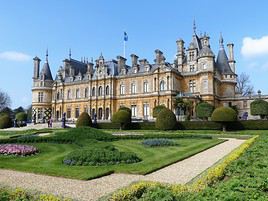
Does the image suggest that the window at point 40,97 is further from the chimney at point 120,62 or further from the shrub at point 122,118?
the shrub at point 122,118

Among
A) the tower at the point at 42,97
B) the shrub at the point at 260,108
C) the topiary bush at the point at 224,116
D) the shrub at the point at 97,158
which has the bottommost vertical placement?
the shrub at the point at 97,158

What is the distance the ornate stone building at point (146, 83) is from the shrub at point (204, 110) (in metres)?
2.54

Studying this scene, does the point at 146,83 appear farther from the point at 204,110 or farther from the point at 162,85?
the point at 204,110

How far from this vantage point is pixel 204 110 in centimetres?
3662

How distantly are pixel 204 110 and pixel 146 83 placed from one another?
11745 mm

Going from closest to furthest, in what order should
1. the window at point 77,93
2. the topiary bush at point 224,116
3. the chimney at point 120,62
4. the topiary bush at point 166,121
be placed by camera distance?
the topiary bush at point 224,116 < the topiary bush at point 166,121 < the chimney at point 120,62 < the window at point 77,93

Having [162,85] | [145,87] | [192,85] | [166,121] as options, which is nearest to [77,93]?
[145,87]

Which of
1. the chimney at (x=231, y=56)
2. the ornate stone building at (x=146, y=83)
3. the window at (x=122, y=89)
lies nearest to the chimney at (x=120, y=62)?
the ornate stone building at (x=146, y=83)

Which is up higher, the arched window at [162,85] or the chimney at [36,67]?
the chimney at [36,67]

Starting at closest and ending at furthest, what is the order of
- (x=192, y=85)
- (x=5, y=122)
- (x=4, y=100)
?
(x=5, y=122), (x=192, y=85), (x=4, y=100)

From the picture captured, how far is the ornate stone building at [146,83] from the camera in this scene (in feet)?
136

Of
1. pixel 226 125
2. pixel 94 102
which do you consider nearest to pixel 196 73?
pixel 226 125

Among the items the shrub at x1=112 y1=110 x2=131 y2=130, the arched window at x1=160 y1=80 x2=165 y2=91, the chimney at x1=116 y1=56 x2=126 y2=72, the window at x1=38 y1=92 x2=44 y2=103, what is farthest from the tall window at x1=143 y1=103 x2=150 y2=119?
the window at x1=38 y1=92 x2=44 y2=103

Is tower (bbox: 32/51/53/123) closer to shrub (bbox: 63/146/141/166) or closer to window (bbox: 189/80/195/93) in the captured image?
window (bbox: 189/80/195/93)
